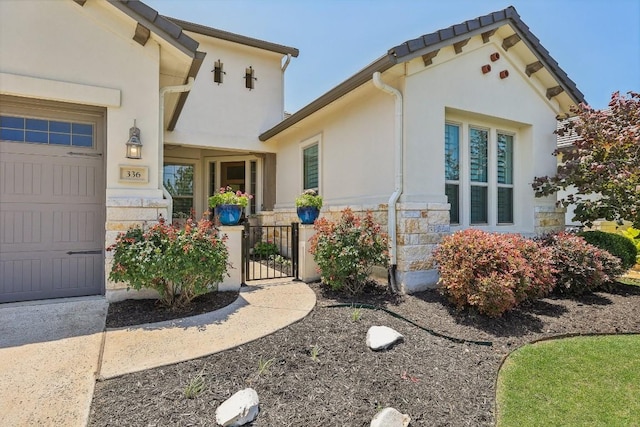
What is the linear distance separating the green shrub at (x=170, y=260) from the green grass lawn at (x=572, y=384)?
385 cm

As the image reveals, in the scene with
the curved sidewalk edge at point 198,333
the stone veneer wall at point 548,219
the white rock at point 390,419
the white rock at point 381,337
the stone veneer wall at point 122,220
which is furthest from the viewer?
the stone veneer wall at point 548,219

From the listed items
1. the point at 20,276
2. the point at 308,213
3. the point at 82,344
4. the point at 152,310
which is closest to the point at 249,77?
the point at 308,213

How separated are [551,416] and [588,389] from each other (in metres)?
0.77

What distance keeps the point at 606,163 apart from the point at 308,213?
6.25 metres

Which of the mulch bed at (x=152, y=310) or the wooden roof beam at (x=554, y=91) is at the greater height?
the wooden roof beam at (x=554, y=91)

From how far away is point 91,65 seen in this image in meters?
5.14

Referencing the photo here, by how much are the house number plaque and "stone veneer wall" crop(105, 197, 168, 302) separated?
1.01ft

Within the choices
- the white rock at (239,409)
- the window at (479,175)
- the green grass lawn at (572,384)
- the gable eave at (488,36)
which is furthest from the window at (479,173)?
the white rock at (239,409)

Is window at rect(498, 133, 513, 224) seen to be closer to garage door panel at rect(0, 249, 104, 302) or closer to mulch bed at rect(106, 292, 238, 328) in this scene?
mulch bed at rect(106, 292, 238, 328)

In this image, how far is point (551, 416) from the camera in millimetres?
2977

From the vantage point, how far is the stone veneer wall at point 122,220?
5.13 m

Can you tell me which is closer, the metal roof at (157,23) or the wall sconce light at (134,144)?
the metal roof at (157,23)

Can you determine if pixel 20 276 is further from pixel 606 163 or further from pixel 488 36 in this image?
pixel 606 163

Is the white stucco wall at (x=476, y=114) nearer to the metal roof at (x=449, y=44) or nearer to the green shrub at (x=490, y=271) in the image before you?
the metal roof at (x=449, y=44)
